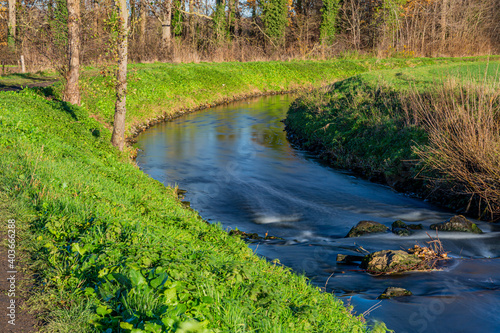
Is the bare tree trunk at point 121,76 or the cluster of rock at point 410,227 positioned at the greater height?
the bare tree trunk at point 121,76

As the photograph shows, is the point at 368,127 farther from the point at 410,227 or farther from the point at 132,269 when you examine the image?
the point at 132,269

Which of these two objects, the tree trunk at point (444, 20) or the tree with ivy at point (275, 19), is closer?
the tree trunk at point (444, 20)

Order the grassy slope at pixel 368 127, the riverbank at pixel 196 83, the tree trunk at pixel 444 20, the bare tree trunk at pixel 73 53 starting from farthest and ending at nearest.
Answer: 1. the tree trunk at pixel 444 20
2. the riverbank at pixel 196 83
3. the bare tree trunk at pixel 73 53
4. the grassy slope at pixel 368 127

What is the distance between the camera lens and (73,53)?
57.6ft

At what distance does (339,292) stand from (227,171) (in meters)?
9.73

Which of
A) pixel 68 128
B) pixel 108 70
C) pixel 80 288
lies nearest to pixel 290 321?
pixel 80 288

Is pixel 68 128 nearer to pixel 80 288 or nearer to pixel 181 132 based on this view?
pixel 181 132

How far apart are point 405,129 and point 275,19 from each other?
40275 mm

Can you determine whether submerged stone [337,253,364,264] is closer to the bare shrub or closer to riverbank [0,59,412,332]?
riverbank [0,59,412,332]

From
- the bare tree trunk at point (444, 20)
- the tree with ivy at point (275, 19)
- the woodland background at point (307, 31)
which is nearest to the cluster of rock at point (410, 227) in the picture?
the woodland background at point (307, 31)

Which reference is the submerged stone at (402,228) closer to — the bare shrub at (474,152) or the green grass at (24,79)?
the bare shrub at (474,152)

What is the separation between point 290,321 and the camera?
4617mm

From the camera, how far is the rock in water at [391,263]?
7.97 meters

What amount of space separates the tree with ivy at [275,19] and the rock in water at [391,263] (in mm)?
45635
